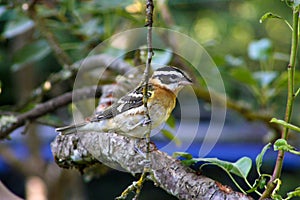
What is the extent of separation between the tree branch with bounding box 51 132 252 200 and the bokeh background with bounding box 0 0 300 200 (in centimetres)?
15

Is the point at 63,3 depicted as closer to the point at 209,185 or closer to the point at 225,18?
the point at 209,185

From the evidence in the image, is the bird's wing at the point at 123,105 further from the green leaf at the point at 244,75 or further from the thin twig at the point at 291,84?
the green leaf at the point at 244,75

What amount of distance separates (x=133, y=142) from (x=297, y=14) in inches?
10.4

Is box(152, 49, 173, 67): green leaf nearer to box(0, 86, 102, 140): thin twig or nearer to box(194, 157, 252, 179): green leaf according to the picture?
box(0, 86, 102, 140): thin twig

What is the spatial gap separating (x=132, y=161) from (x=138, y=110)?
147 millimetres

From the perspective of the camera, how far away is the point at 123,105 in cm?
83

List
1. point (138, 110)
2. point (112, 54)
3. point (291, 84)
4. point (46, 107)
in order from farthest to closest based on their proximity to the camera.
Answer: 1. point (112, 54)
2. point (46, 107)
3. point (138, 110)
4. point (291, 84)

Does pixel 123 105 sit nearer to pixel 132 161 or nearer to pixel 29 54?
pixel 132 161

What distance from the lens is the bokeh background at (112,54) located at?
118cm

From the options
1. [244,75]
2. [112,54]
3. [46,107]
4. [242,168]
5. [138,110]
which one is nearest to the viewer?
[242,168]

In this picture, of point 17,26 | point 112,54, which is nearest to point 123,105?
point 112,54

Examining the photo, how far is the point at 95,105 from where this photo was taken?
1.04 metres

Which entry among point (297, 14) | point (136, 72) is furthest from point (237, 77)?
point (297, 14)

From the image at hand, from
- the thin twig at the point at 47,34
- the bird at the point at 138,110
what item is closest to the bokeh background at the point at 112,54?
the thin twig at the point at 47,34
